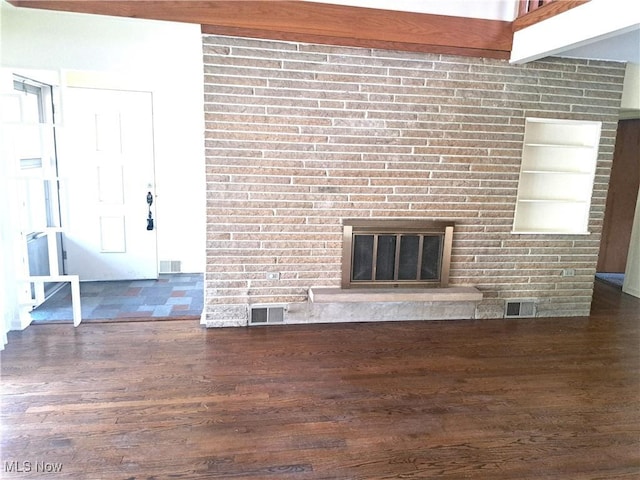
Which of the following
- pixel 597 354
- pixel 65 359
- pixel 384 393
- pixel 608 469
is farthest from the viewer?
pixel 597 354

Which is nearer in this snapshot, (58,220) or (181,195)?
(58,220)

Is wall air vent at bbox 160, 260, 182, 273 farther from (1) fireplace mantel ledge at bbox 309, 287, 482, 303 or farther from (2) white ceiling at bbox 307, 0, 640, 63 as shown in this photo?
(2) white ceiling at bbox 307, 0, 640, 63

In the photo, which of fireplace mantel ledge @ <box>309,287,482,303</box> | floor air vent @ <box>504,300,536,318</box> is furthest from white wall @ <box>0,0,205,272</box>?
floor air vent @ <box>504,300,536,318</box>

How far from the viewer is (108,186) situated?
15.1 ft

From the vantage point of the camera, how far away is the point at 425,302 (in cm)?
389

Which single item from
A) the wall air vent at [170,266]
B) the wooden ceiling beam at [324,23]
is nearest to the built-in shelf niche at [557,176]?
the wooden ceiling beam at [324,23]

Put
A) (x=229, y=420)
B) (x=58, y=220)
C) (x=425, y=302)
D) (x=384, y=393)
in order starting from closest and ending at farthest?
(x=229, y=420), (x=384, y=393), (x=425, y=302), (x=58, y=220)

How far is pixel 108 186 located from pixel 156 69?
141 centimetres

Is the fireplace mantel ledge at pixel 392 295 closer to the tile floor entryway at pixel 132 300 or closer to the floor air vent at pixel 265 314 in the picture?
the floor air vent at pixel 265 314

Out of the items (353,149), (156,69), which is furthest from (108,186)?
(353,149)

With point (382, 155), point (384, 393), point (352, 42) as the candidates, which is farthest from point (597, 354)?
point (352, 42)

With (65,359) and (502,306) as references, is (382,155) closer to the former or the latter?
(502,306)

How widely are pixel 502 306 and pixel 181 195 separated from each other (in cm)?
353

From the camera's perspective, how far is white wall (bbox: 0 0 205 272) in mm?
3490
